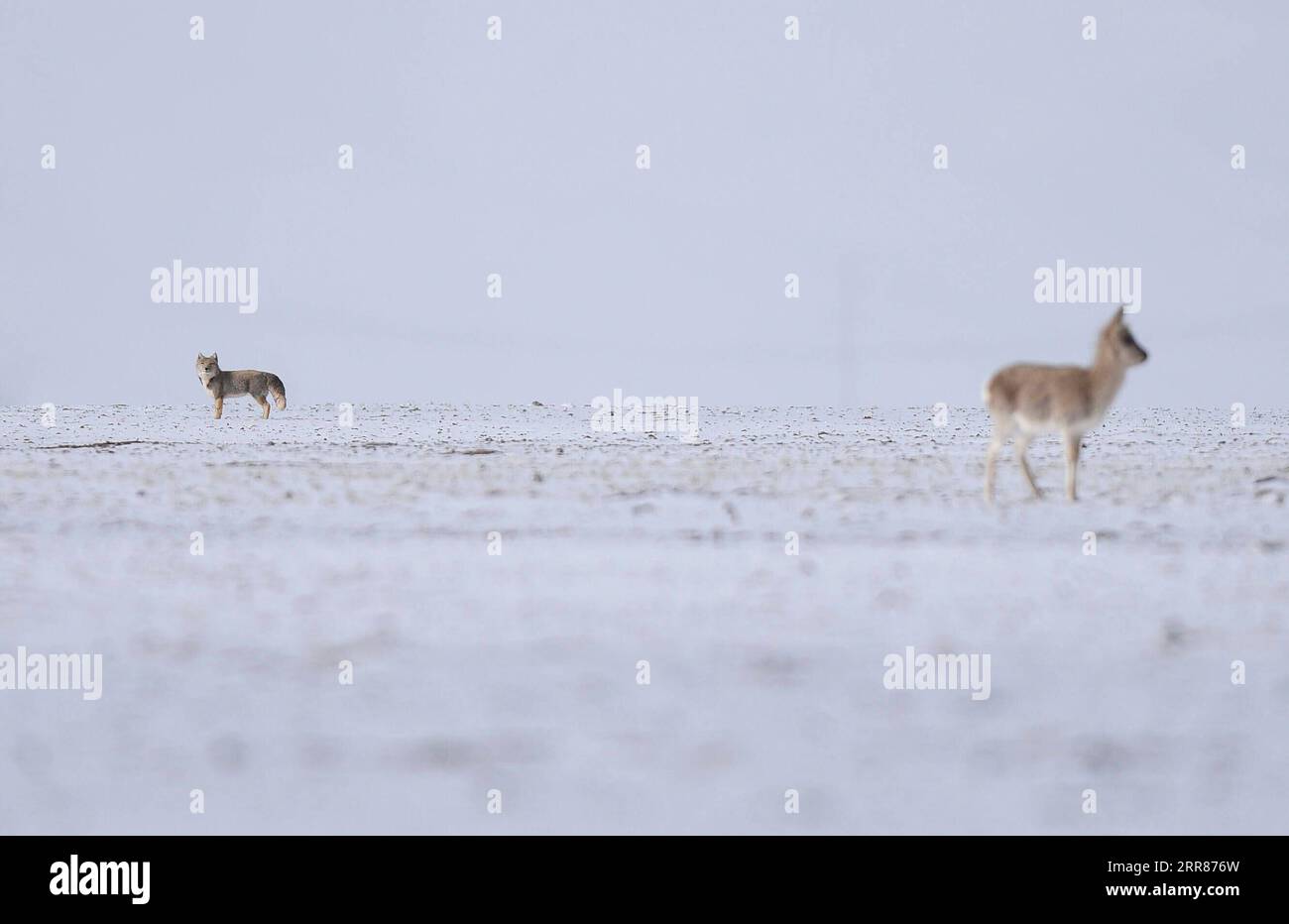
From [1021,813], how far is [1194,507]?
8626mm

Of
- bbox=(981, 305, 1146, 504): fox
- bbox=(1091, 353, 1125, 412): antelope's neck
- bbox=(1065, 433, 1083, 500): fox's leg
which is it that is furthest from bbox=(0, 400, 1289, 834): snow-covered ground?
bbox=(1091, 353, 1125, 412): antelope's neck

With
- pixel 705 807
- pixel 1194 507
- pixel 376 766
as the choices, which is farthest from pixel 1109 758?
pixel 1194 507

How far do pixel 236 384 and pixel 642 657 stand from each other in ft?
88.2

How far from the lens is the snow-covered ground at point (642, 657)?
420cm

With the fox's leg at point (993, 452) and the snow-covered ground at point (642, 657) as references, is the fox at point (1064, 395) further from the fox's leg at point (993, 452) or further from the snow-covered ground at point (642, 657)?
the snow-covered ground at point (642, 657)

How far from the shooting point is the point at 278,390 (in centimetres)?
3181

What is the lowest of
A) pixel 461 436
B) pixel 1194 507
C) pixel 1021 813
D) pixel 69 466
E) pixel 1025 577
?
pixel 1021 813

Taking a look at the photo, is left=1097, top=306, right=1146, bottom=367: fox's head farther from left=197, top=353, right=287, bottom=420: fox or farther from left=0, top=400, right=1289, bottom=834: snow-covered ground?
left=197, top=353, right=287, bottom=420: fox

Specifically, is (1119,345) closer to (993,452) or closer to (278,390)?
(993,452)

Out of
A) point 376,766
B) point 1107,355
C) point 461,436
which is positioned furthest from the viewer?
point 461,436

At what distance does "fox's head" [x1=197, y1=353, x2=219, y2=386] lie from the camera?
1172 inches

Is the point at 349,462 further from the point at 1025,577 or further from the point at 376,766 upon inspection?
the point at 376,766

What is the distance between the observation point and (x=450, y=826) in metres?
3.97

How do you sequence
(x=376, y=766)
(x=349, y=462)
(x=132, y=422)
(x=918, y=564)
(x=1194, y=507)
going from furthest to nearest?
(x=132, y=422) → (x=349, y=462) → (x=1194, y=507) → (x=918, y=564) → (x=376, y=766)
